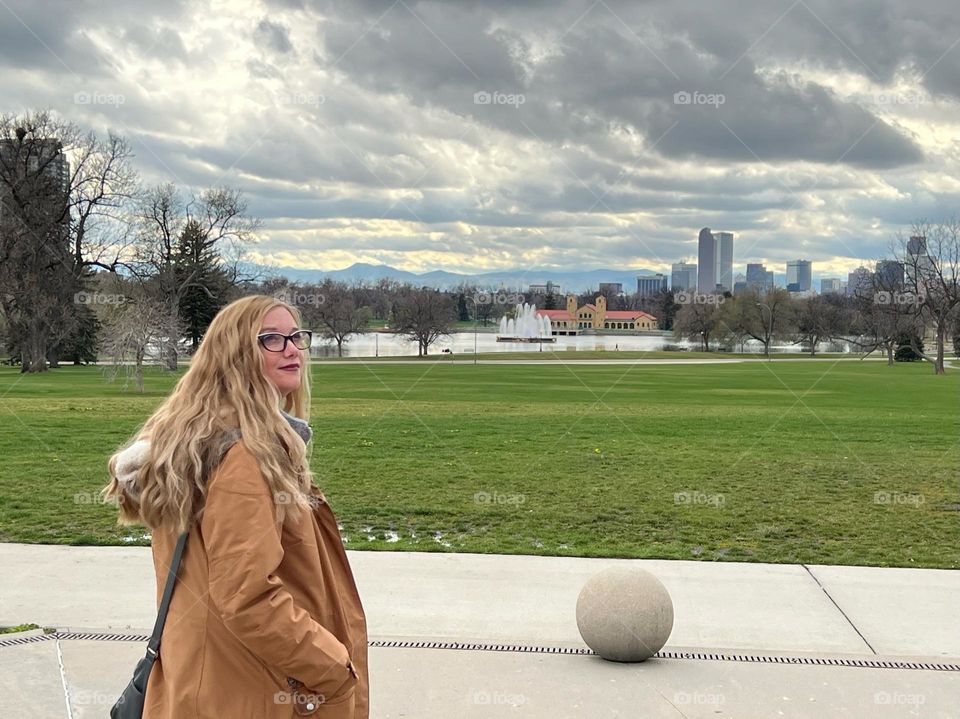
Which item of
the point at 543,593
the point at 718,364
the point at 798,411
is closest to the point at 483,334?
the point at 718,364

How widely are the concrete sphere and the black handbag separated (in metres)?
3.31

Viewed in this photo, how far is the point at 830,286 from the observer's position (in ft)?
322

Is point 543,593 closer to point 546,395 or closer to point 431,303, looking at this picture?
point 546,395

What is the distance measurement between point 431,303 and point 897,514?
68.2m

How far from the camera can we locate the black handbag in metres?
2.62

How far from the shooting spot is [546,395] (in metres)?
35.4

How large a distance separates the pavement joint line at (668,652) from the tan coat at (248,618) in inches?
120

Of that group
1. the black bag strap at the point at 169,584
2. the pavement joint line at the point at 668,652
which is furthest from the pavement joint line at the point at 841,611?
the black bag strap at the point at 169,584

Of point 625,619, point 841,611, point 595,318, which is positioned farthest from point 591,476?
point 595,318

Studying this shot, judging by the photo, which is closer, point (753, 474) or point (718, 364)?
point (753, 474)

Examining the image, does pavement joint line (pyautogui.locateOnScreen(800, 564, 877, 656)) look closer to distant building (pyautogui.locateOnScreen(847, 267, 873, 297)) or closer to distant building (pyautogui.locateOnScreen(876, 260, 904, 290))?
distant building (pyautogui.locateOnScreen(876, 260, 904, 290))

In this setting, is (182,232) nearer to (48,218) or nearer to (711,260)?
(48,218)

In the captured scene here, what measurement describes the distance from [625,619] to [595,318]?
340 ft

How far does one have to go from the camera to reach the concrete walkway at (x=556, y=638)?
4.86 metres
